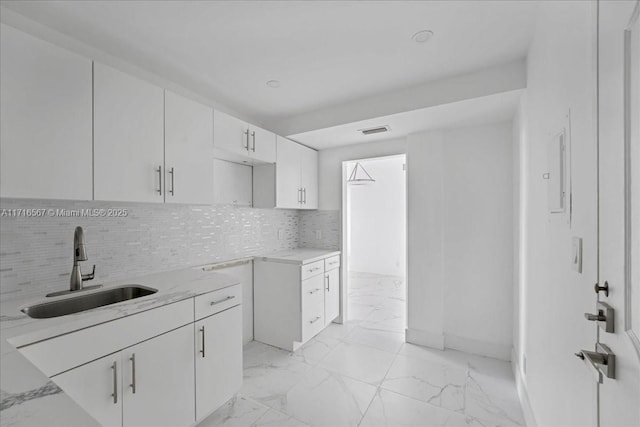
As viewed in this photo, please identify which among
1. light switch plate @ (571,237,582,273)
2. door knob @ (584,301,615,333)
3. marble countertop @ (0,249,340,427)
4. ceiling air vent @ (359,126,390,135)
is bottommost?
marble countertop @ (0,249,340,427)

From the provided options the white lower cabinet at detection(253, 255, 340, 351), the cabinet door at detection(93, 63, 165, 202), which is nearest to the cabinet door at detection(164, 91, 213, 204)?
the cabinet door at detection(93, 63, 165, 202)

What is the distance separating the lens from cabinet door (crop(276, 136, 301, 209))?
2.90 metres

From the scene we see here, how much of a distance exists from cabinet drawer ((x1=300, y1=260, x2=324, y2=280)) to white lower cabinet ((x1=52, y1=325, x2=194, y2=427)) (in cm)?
127

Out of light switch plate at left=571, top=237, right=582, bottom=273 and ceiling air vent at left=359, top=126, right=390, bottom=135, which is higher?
ceiling air vent at left=359, top=126, right=390, bottom=135

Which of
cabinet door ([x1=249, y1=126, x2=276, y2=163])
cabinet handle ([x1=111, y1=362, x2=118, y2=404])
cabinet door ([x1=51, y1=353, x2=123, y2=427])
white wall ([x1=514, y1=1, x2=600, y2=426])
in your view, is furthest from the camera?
cabinet door ([x1=249, y1=126, x2=276, y2=163])

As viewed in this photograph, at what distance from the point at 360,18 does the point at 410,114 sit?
1039mm

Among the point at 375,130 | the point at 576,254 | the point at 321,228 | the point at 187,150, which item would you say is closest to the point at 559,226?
the point at 576,254

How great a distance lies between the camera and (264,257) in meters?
2.91

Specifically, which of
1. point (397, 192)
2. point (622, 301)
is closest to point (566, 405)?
point (622, 301)

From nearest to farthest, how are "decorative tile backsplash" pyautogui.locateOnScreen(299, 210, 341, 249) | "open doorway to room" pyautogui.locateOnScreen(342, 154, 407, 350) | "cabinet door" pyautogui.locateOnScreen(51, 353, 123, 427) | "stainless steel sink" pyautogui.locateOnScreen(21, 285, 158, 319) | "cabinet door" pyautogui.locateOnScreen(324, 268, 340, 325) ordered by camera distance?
"cabinet door" pyautogui.locateOnScreen(51, 353, 123, 427) < "stainless steel sink" pyautogui.locateOnScreen(21, 285, 158, 319) < "cabinet door" pyautogui.locateOnScreen(324, 268, 340, 325) < "decorative tile backsplash" pyautogui.locateOnScreen(299, 210, 341, 249) < "open doorway to room" pyautogui.locateOnScreen(342, 154, 407, 350)

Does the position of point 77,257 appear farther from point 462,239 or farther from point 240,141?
point 462,239

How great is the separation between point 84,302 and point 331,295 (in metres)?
2.27

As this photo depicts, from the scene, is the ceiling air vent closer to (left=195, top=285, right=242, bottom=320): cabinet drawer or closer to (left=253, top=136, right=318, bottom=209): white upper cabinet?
(left=253, top=136, right=318, bottom=209): white upper cabinet

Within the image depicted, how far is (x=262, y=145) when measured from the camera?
267 centimetres
